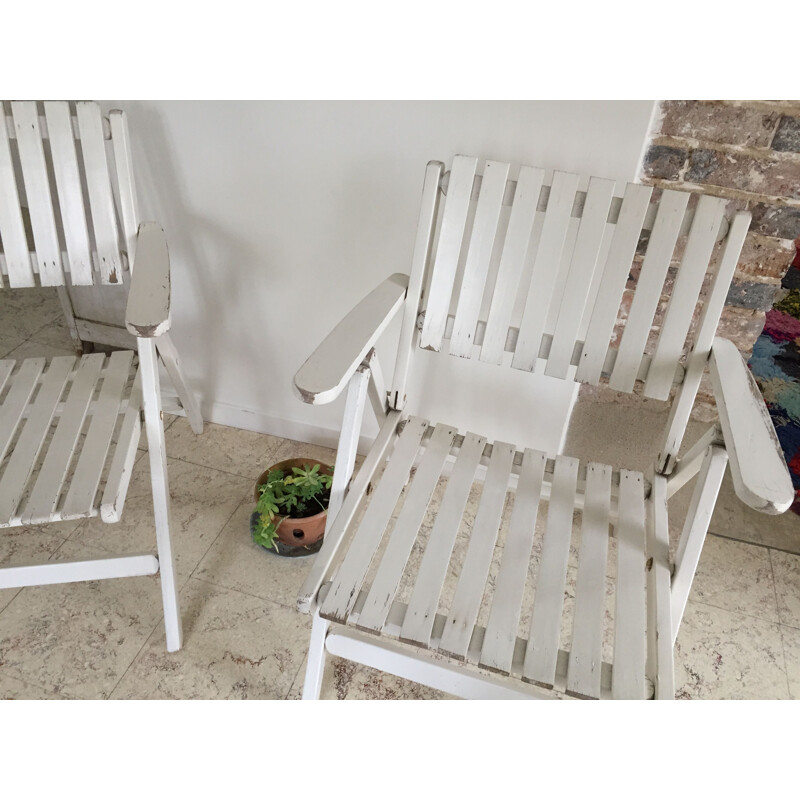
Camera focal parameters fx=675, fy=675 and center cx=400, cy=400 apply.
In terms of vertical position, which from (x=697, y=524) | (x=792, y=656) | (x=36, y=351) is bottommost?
(x=792, y=656)

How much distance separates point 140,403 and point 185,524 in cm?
46

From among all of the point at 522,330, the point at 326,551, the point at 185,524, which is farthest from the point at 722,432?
the point at 185,524

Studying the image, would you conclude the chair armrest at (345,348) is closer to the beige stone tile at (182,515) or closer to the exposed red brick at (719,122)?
the exposed red brick at (719,122)

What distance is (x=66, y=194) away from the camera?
142 centimetres

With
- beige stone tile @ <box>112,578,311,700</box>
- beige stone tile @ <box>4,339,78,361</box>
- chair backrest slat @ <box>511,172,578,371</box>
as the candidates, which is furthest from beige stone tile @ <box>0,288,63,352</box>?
chair backrest slat @ <box>511,172,578,371</box>

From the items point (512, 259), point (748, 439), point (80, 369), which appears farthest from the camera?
point (80, 369)

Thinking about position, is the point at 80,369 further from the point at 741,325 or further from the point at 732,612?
the point at 732,612

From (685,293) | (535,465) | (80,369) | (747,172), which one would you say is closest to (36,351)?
(80,369)

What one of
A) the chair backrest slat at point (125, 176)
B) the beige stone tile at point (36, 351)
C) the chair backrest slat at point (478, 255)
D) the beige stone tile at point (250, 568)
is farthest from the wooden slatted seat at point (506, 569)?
the beige stone tile at point (36, 351)

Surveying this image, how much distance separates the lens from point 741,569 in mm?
1739

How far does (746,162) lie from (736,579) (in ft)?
3.33

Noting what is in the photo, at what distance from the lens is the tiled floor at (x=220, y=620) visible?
1452 mm
